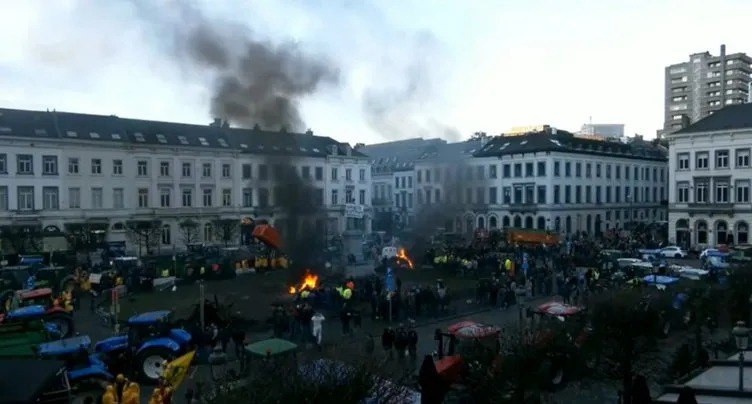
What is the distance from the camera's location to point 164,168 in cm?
5412

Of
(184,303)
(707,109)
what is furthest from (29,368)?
(707,109)

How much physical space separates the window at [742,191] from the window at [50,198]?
5806 cm

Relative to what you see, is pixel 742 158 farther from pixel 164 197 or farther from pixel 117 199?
pixel 117 199

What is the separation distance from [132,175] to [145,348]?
40.7 meters

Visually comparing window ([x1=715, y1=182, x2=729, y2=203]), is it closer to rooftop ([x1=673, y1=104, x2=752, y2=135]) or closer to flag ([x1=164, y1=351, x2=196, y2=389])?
rooftop ([x1=673, y1=104, x2=752, y2=135])

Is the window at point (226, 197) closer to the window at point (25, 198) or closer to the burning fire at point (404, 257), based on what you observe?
the window at point (25, 198)

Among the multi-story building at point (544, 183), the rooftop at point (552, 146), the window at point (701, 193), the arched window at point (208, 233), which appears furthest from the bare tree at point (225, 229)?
the window at point (701, 193)

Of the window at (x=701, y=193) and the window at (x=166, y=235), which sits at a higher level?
the window at (x=701, y=193)

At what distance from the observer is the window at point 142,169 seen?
52719 millimetres

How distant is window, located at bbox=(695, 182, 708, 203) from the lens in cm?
5291

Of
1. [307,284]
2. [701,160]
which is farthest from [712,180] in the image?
[307,284]

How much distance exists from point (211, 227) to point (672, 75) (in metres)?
116

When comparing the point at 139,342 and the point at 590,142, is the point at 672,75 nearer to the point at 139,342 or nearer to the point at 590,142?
the point at 590,142

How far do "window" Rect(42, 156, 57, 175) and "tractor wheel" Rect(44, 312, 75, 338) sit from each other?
33327mm
